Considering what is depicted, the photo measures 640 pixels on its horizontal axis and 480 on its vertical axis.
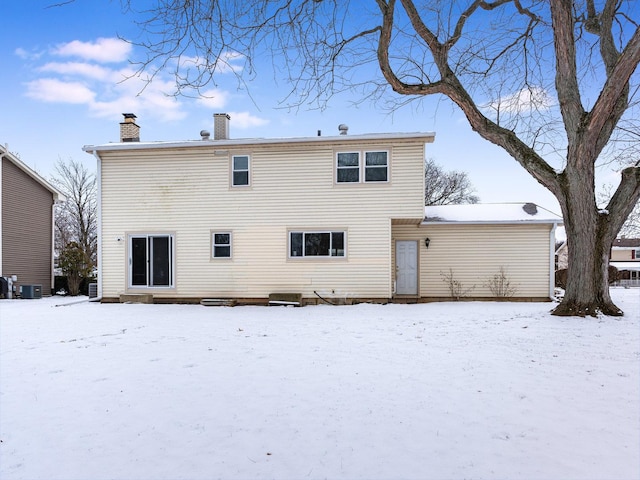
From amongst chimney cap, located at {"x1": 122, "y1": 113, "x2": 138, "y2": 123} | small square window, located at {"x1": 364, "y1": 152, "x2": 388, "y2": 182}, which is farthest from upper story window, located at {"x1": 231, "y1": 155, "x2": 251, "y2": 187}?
chimney cap, located at {"x1": 122, "y1": 113, "x2": 138, "y2": 123}

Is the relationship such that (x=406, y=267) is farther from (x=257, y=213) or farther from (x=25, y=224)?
(x=25, y=224)

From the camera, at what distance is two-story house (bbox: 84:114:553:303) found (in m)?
12.2

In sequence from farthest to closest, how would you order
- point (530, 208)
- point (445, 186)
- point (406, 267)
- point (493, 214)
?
point (445, 186) < point (530, 208) < point (406, 267) < point (493, 214)

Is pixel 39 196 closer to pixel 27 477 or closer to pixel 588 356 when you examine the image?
pixel 27 477

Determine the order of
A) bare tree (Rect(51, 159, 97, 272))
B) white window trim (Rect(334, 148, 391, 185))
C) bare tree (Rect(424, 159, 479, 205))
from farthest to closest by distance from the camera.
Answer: bare tree (Rect(424, 159, 479, 205)) < bare tree (Rect(51, 159, 97, 272)) < white window trim (Rect(334, 148, 391, 185))

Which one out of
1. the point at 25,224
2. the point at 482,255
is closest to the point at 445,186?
the point at 482,255

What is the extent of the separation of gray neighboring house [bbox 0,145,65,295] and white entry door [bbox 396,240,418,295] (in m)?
14.8

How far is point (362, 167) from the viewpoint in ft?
40.2

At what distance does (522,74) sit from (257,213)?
7932mm

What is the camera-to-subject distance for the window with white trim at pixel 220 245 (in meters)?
12.7

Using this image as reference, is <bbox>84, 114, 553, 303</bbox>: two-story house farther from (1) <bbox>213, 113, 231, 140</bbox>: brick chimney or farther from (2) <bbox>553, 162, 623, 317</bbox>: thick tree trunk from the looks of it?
(2) <bbox>553, 162, 623, 317</bbox>: thick tree trunk

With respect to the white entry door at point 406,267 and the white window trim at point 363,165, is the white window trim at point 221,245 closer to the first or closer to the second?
the white window trim at point 363,165

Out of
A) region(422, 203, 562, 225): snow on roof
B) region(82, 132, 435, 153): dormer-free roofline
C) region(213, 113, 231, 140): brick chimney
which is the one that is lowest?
region(422, 203, 562, 225): snow on roof

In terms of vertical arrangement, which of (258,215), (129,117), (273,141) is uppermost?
(129,117)
